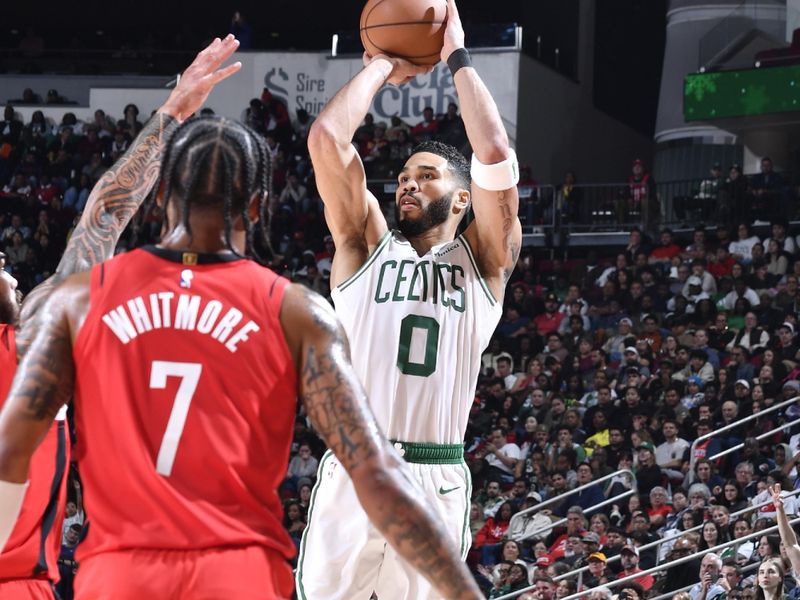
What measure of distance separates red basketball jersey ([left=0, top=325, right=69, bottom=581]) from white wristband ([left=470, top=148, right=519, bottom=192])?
1974 mm

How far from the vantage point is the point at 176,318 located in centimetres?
295

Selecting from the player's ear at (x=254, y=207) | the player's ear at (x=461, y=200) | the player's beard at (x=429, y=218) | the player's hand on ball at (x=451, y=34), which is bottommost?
the player's ear at (x=254, y=207)

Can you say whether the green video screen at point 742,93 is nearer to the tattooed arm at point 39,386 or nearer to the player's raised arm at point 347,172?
the player's raised arm at point 347,172

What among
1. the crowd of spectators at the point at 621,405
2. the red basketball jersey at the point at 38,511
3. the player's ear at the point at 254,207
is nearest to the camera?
the player's ear at the point at 254,207

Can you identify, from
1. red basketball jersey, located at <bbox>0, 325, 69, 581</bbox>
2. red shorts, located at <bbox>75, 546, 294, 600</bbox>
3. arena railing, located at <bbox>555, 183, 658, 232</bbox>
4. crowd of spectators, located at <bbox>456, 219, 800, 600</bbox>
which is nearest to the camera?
red shorts, located at <bbox>75, 546, 294, 600</bbox>

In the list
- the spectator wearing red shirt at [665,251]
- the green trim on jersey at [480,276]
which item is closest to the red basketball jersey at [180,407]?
the green trim on jersey at [480,276]

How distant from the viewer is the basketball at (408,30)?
591 cm

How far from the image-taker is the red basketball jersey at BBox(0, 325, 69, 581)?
14.8ft

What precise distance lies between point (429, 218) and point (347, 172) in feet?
1.60

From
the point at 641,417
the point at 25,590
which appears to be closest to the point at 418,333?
the point at 25,590

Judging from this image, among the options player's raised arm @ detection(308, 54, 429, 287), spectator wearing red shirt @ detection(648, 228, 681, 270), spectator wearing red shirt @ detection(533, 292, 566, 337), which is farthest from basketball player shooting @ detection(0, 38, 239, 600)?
spectator wearing red shirt @ detection(648, 228, 681, 270)

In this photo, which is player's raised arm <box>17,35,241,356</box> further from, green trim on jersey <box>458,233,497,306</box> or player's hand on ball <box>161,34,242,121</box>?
green trim on jersey <box>458,233,497,306</box>

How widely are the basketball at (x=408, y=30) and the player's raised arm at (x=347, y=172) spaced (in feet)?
0.49

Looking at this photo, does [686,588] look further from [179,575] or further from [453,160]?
[179,575]
